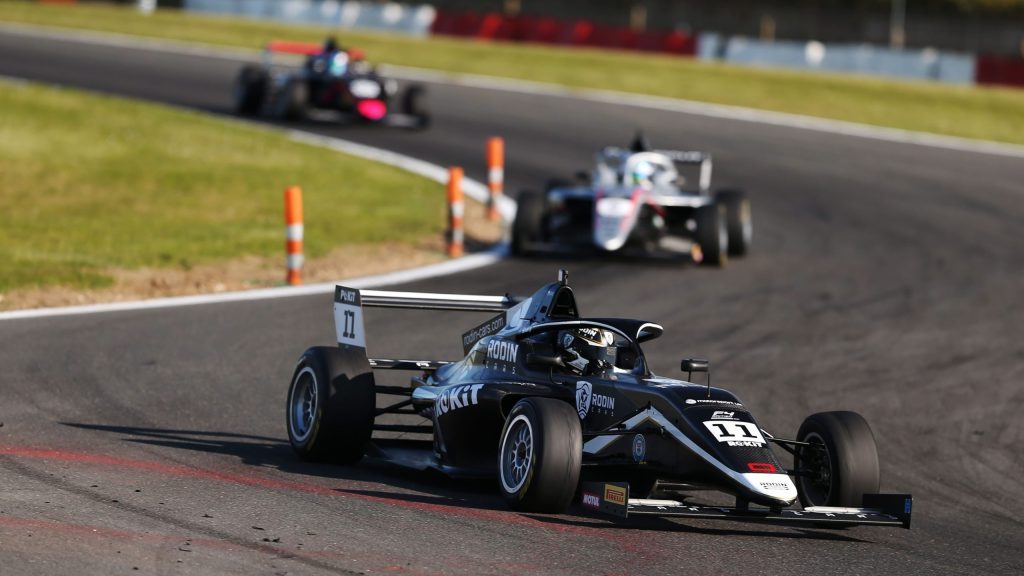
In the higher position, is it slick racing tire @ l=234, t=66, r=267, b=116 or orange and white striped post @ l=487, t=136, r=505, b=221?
slick racing tire @ l=234, t=66, r=267, b=116

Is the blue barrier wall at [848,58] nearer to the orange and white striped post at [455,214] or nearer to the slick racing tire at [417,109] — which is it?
the slick racing tire at [417,109]

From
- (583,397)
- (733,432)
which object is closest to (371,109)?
(583,397)

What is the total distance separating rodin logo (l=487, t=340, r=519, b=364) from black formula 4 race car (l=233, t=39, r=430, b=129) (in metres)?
21.5

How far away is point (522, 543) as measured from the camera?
838 centimetres

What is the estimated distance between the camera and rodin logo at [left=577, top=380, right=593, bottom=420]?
973cm

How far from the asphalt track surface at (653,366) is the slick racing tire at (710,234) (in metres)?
0.33

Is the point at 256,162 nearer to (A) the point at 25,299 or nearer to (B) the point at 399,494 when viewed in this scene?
(A) the point at 25,299

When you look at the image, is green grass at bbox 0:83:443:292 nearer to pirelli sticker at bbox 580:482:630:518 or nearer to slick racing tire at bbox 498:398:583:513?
slick racing tire at bbox 498:398:583:513

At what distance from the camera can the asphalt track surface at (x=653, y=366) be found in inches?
322

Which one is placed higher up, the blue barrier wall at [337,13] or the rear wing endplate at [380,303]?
the blue barrier wall at [337,13]

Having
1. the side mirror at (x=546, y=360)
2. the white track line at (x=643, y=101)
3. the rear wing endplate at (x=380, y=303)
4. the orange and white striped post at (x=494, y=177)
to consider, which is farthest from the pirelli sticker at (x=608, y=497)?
the white track line at (x=643, y=101)

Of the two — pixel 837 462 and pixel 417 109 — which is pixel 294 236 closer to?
pixel 837 462

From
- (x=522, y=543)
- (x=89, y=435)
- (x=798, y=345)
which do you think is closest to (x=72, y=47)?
(x=798, y=345)

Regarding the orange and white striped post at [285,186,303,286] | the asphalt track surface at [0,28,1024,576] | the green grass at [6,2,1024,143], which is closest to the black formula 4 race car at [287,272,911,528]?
the asphalt track surface at [0,28,1024,576]
